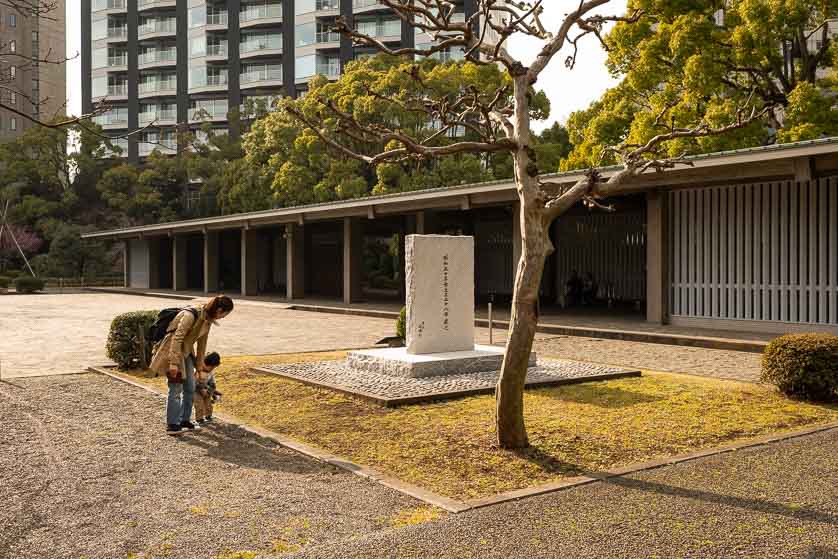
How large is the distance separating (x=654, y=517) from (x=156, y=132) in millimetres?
67370

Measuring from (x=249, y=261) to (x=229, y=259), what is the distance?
9.21 m

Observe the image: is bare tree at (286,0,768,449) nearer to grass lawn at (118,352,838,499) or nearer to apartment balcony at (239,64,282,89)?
grass lawn at (118,352,838,499)

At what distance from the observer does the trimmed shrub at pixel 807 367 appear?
8.37 metres

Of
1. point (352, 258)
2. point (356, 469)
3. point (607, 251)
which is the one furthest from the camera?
point (352, 258)

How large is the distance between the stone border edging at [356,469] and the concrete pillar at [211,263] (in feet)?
96.7

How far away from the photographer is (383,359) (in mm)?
10445

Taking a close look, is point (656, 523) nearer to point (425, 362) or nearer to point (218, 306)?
point (218, 306)

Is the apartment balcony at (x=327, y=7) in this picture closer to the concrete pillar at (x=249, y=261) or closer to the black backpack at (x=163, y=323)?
the concrete pillar at (x=249, y=261)

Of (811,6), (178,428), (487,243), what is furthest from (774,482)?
(487,243)

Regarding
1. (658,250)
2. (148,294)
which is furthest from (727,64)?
(148,294)

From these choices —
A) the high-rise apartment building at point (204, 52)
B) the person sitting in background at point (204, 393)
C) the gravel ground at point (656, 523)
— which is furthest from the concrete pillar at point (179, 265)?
the gravel ground at point (656, 523)

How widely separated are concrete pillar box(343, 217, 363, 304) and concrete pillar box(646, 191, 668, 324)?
38.8ft

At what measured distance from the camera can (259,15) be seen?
61.4 meters

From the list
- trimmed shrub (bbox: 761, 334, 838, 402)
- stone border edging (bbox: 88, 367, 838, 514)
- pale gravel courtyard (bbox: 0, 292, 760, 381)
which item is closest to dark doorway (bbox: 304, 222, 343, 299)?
pale gravel courtyard (bbox: 0, 292, 760, 381)
